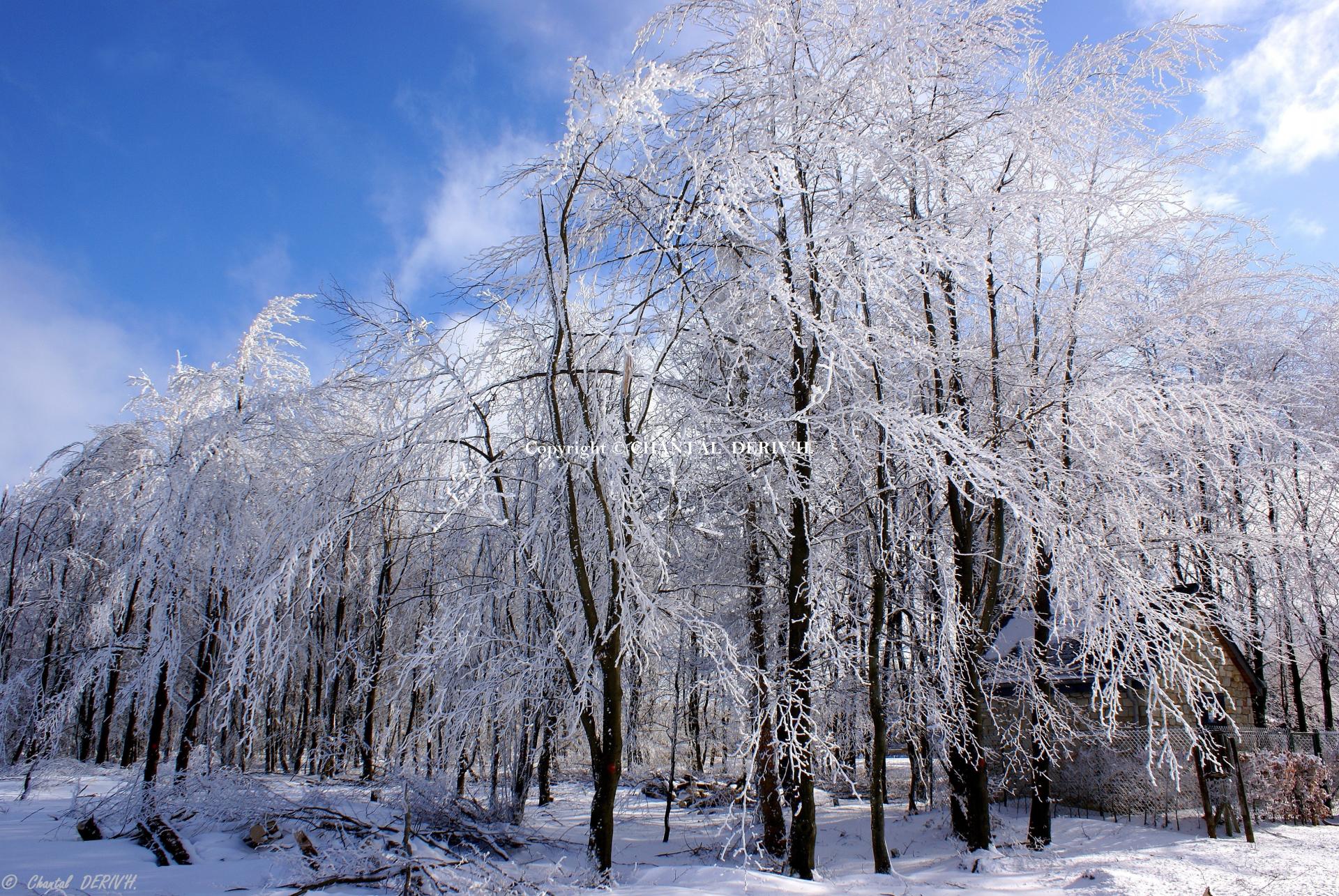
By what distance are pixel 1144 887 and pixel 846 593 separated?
3.89 m

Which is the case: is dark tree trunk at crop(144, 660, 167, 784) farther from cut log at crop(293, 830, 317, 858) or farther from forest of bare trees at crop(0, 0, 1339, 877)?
cut log at crop(293, 830, 317, 858)

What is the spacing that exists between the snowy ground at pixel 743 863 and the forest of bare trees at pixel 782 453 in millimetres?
604

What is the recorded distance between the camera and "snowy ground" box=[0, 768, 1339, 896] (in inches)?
198

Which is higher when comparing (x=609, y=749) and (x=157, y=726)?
(x=609, y=749)

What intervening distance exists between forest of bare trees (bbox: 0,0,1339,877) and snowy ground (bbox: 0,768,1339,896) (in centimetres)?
60

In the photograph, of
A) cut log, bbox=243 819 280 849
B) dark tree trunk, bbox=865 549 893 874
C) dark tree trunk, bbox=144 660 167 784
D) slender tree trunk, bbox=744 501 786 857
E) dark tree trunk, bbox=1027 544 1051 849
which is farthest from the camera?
dark tree trunk, bbox=1027 544 1051 849

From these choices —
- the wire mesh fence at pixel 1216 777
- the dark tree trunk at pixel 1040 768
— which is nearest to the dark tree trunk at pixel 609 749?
the dark tree trunk at pixel 1040 768

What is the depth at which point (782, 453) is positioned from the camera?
5.96 m

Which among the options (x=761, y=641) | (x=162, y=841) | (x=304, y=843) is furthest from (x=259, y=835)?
(x=761, y=641)

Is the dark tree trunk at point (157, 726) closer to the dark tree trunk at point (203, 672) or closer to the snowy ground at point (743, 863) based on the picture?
the dark tree trunk at point (203, 672)

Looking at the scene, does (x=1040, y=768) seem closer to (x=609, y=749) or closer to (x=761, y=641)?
(x=761, y=641)

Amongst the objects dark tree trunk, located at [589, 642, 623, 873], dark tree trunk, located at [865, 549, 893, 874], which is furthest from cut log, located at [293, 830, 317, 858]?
dark tree trunk, located at [865, 549, 893, 874]

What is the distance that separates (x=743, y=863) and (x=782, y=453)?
3350 mm

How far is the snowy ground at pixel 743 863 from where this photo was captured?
16.5ft
